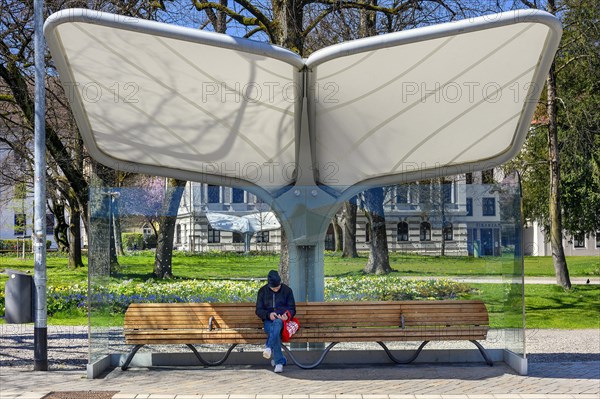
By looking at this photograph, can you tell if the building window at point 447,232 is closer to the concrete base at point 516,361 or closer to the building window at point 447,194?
the building window at point 447,194

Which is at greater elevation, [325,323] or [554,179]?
[554,179]

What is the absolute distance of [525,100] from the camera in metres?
10.8

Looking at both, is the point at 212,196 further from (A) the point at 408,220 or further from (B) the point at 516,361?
(B) the point at 516,361

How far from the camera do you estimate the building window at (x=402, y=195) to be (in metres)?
11.8

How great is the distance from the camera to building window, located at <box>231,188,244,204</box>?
470 inches

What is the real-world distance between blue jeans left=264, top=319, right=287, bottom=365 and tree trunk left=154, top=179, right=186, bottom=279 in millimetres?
1964

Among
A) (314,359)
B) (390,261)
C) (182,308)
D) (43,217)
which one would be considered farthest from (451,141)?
(43,217)

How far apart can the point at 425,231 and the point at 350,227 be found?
3.43 feet

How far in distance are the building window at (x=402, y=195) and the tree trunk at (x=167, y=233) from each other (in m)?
2.97

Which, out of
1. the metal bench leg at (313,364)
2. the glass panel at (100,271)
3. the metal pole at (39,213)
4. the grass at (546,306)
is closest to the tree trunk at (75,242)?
the grass at (546,306)

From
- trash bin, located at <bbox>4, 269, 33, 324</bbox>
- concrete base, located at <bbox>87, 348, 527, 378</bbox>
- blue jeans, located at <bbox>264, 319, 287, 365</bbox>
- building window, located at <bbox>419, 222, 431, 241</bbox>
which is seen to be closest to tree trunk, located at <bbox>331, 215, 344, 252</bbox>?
building window, located at <bbox>419, 222, 431, 241</bbox>

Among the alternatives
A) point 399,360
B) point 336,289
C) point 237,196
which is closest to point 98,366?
point 237,196

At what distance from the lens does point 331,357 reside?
11469 millimetres

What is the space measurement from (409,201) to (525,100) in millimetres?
2117
